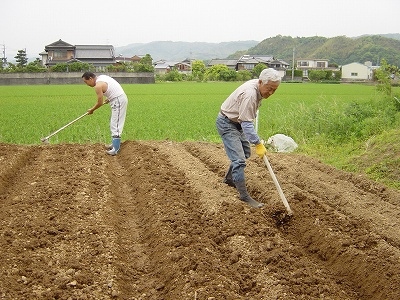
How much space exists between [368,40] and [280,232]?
11431 centimetres

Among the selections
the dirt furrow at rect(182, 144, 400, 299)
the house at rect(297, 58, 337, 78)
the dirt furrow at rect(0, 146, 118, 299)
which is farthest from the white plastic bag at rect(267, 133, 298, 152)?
the house at rect(297, 58, 337, 78)

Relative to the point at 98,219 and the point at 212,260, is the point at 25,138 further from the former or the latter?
the point at 212,260

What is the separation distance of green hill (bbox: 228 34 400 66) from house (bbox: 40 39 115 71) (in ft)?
139

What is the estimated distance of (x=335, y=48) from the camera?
11306cm

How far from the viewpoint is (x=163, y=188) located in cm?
685

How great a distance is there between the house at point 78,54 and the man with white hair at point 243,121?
53.7 meters

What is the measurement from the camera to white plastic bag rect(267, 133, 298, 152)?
1101cm

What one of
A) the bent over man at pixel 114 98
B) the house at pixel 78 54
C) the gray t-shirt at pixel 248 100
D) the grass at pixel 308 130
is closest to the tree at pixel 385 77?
the grass at pixel 308 130

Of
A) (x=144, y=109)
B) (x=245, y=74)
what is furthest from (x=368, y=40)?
(x=144, y=109)

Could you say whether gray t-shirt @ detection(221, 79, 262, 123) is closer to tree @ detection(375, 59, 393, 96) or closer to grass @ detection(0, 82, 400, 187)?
grass @ detection(0, 82, 400, 187)

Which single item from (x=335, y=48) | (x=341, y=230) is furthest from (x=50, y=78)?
(x=335, y=48)

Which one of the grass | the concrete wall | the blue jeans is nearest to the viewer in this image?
the blue jeans

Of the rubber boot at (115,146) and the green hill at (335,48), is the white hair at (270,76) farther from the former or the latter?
the green hill at (335,48)

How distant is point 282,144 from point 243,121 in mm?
5556
